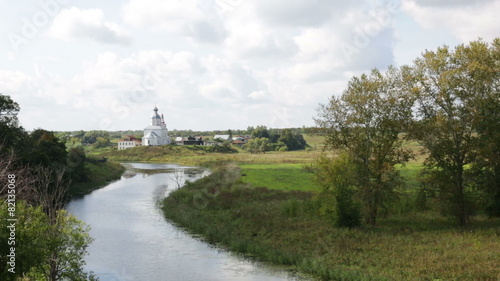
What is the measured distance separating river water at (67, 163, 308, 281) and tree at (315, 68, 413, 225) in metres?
13.1

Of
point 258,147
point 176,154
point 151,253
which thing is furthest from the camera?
point 258,147

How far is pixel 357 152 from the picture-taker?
39.2 meters

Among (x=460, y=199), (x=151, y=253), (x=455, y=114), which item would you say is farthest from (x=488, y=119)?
(x=151, y=253)

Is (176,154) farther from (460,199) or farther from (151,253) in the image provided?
(460,199)

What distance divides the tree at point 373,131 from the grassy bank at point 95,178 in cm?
4794

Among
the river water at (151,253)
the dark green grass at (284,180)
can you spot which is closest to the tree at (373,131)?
the river water at (151,253)

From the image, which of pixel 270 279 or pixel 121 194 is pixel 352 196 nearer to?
pixel 270 279

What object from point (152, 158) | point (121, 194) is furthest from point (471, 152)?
point (152, 158)

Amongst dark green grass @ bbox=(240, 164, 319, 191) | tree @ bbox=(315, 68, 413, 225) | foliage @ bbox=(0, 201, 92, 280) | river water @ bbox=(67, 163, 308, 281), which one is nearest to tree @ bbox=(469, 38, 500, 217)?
tree @ bbox=(315, 68, 413, 225)

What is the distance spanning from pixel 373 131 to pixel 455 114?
6962mm

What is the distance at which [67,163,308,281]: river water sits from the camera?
30.1 metres

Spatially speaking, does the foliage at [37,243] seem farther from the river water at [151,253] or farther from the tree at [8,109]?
the tree at [8,109]

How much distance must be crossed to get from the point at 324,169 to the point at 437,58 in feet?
46.3

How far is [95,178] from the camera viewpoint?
3499 inches
